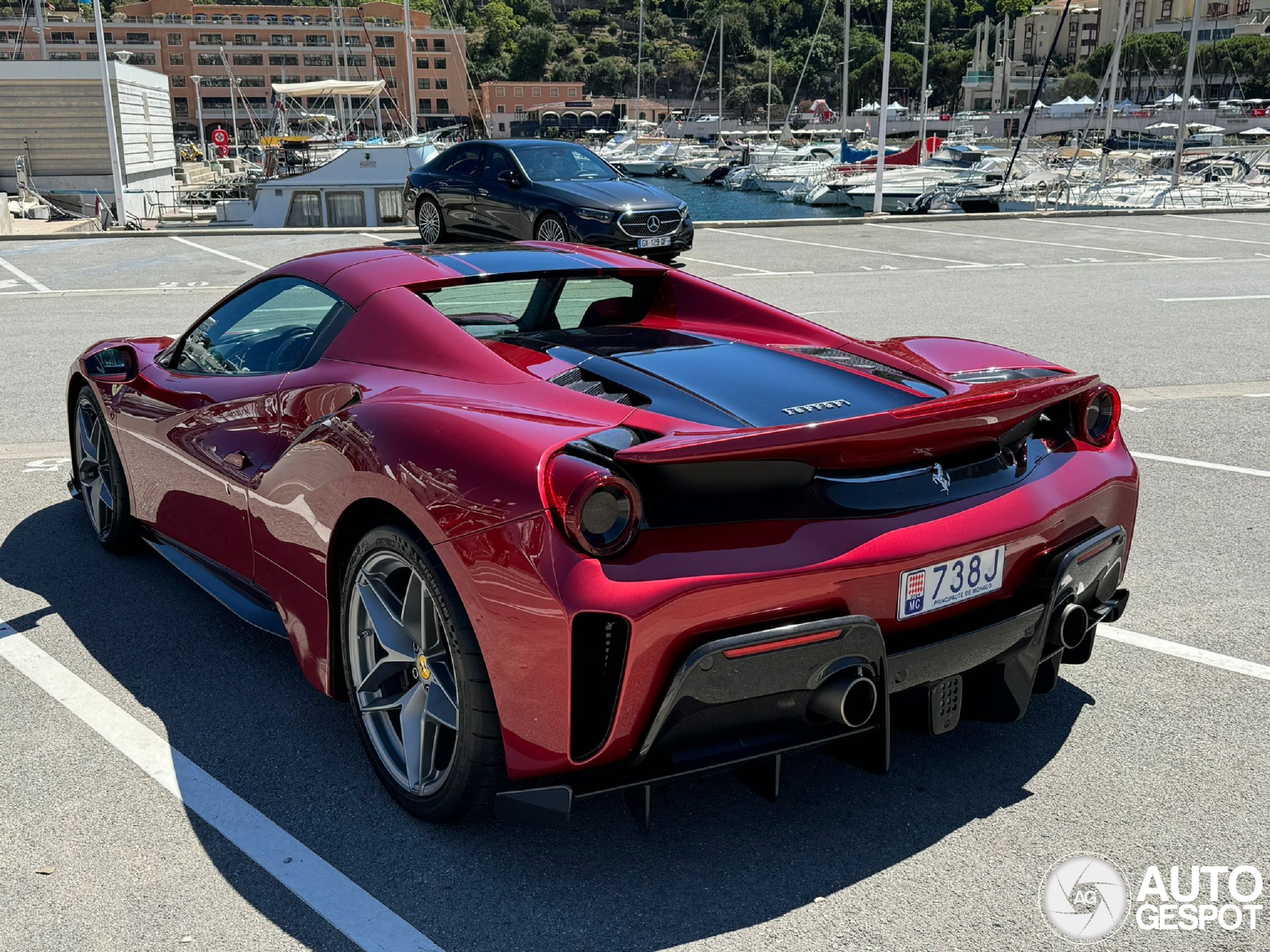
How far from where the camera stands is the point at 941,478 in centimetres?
277

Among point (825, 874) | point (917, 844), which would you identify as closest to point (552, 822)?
point (825, 874)

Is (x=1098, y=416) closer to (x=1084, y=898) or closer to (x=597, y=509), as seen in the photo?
(x=1084, y=898)

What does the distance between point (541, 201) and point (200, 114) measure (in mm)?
90686

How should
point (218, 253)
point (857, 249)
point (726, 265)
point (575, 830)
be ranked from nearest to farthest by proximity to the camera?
point (575, 830), point (726, 265), point (218, 253), point (857, 249)

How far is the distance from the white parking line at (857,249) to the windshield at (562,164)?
3879 mm

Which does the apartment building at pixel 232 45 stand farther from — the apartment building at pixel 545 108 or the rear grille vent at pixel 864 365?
the rear grille vent at pixel 864 365

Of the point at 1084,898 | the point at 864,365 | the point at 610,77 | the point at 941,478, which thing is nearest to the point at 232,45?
the point at 610,77

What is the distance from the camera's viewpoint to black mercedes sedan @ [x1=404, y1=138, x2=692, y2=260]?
546 inches

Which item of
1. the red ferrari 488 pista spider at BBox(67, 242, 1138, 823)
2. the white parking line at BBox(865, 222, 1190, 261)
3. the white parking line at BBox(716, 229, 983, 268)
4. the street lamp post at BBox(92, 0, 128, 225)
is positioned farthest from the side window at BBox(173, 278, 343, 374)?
the street lamp post at BBox(92, 0, 128, 225)

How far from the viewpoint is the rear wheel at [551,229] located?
45.9ft

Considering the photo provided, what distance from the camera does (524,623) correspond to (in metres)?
2.40

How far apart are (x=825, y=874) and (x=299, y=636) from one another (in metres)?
Answer: 1.58

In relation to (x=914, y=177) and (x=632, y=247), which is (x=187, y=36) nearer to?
(x=914, y=177)

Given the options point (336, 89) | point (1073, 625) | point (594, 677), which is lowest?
point (1073, 625)
